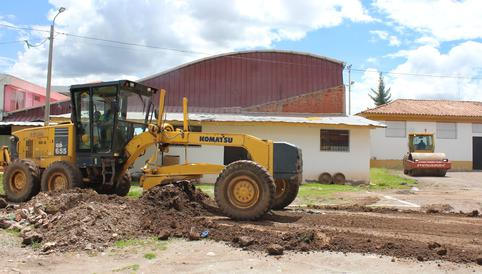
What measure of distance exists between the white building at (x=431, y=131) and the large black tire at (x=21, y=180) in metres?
27.4

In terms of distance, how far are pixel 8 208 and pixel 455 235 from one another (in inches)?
357

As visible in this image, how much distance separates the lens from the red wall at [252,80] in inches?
1112

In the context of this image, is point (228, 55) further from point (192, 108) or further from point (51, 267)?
point (51, 267)

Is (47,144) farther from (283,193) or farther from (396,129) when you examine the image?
(396,129)

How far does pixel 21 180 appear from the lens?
12891 mm

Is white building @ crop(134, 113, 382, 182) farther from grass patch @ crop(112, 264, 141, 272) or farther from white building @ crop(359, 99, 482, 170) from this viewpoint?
grass patch @ crop(112, 264, 141, 272)

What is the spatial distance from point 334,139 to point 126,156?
47.0ft

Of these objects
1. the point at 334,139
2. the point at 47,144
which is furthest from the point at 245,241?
the point at 334,139

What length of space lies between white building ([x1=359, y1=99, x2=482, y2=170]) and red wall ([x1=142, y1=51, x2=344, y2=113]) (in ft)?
28.1

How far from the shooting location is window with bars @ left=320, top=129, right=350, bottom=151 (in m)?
24.1

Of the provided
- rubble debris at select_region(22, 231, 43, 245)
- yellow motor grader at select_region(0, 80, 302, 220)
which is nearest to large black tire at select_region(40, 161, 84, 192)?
yellow motor grader at select_region(0, 80, 302, 220)

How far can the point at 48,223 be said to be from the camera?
8.54 m

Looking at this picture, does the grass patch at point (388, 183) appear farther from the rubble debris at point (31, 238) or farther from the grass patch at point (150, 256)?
the rubble debris at point (31, 238)

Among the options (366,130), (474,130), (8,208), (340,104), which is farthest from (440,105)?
(8,208)
